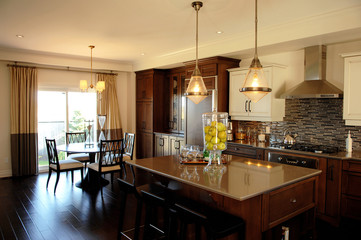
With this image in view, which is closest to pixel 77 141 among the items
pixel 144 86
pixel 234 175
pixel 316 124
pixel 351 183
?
pixel 144 86

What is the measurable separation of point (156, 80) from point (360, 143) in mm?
4376

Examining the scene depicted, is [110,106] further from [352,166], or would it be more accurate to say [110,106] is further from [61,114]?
[352,166]

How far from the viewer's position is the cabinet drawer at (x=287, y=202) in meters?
2.08

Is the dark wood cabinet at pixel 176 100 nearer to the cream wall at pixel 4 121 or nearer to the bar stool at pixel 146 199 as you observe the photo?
the bar stool at pixel 146 199

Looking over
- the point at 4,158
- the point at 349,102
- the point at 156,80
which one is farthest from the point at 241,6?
the point at 4,158

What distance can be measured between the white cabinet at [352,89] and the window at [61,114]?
4940 mm

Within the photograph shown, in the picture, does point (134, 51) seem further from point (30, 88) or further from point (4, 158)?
point (4, 158)

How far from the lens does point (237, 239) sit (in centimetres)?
223

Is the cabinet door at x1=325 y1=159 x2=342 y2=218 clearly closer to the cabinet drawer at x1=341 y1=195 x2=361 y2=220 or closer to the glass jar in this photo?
the cabinet drawer at x1=341 y1=195 x2=361 y2=220

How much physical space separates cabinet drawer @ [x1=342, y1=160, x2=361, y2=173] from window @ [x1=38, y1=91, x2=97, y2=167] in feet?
16.2

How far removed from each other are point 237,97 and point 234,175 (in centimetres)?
267

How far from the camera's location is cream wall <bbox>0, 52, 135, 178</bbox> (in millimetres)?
5777

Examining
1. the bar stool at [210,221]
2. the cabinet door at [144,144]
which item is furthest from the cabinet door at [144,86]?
the bar stool at [210,221]

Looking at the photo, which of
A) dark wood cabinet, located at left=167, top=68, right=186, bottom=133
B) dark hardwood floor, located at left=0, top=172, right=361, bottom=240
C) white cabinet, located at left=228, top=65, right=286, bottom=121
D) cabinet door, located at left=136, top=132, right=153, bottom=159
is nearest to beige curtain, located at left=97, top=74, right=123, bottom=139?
cabinet door, located at left=136, top=132, right=153, bottom=159
